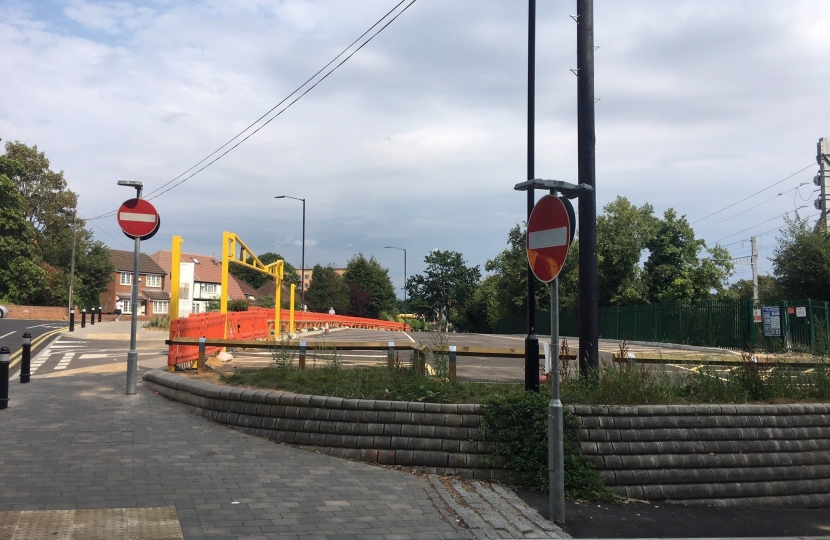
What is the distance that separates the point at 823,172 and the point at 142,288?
70.1 metres

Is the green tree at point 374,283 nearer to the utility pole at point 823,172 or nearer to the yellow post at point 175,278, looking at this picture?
the utility pole at point 823,172

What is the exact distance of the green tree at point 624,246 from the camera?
42156mm

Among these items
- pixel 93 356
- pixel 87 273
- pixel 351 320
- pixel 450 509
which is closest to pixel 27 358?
pixel 93 356

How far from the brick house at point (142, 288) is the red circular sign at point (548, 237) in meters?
77.3

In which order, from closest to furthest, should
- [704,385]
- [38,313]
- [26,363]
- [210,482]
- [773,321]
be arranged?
[210,482] → [704,385] → [26,363] → [773,321] → [38,313]

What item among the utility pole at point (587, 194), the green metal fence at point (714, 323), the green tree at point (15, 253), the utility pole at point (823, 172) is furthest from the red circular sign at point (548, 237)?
the green tree at point (15, 253)

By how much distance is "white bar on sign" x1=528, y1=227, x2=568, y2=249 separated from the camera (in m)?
5.91

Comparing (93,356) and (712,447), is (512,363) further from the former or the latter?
(93,356)

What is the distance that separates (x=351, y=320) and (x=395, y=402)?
132 feet

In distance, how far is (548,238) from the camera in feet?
20.1

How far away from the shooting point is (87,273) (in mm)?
68500

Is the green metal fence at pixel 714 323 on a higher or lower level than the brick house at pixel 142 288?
lower

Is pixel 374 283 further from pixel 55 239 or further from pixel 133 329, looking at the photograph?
pixel 133 329

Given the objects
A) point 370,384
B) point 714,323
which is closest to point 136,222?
point 370,384
